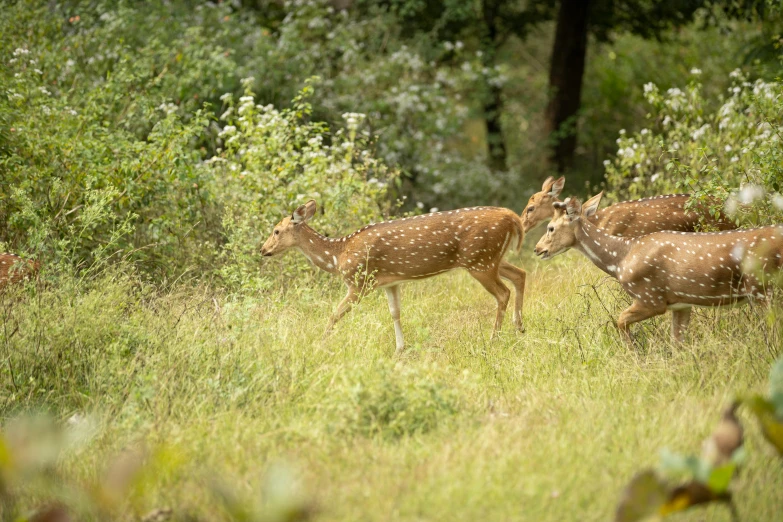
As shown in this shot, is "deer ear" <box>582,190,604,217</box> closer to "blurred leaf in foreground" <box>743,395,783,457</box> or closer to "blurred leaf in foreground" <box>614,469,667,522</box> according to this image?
"blurred leaf in foreground" <box>743,395,783,457</box>

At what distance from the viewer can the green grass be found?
4.70 m

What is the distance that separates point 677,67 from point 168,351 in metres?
17.0

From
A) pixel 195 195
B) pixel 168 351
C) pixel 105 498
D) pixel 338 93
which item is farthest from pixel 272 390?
pixel 338 93

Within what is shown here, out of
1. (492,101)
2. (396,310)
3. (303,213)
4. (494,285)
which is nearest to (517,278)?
(494,285)

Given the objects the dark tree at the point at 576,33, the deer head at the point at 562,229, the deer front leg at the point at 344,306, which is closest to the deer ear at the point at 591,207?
the deer head at the point at 562,229

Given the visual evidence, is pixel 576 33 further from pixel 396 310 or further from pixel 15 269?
pixel 15 269

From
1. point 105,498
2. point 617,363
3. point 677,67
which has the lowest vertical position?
point 677,67

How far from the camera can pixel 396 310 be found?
8.18 metres

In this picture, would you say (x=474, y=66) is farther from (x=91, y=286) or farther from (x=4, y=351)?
Answer: (x=4, y=351)

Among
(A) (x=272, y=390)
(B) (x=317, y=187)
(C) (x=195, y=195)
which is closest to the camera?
(A) (x=272, y=390)

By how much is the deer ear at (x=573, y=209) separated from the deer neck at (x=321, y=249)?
212 centimetres

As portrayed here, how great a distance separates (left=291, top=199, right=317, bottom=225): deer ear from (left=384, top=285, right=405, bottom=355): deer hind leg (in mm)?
1120

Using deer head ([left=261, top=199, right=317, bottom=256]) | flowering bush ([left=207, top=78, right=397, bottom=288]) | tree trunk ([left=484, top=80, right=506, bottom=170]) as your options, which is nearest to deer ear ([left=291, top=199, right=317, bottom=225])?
deer head ([left=261, top=199, right=317, bottom=256])

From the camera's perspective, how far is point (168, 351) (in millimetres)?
6547
